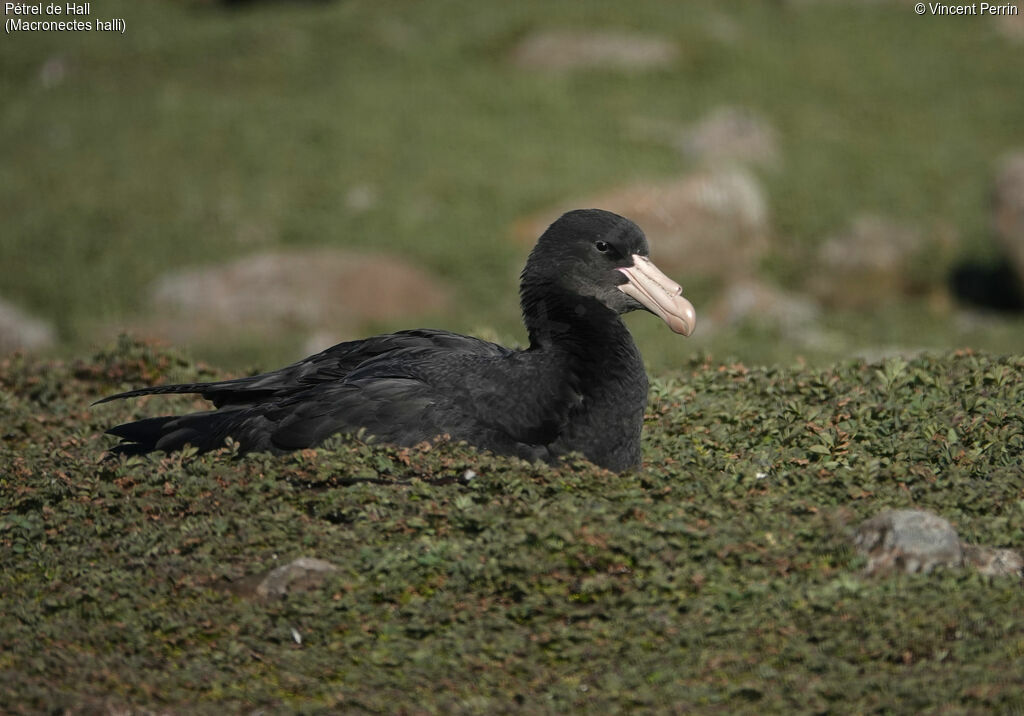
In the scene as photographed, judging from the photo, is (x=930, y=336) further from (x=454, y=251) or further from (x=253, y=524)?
(x=253, y=524)

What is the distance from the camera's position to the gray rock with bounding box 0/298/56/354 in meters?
14.6

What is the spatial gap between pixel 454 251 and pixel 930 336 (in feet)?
20.0

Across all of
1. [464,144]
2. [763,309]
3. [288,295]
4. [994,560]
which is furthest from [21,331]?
[994,560]

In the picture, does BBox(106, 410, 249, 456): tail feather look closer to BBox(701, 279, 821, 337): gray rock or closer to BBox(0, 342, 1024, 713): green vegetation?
BBox(0, 342, 1024, 713): green vegetation

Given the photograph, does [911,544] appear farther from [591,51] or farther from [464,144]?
[591,51]

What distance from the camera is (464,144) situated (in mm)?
20344

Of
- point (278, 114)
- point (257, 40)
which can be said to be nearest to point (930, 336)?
point (278, 114)

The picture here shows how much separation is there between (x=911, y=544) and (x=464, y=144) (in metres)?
15.7

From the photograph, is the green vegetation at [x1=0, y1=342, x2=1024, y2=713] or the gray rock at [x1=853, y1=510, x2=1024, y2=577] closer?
the green vegetation at [x1=0, y1=342, x2=1024, y2=713]

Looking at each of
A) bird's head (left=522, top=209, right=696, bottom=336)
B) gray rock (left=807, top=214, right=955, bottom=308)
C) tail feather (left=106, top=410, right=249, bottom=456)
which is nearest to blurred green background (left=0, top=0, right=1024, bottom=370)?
gray rock (left=807, top=214, right=955, bottom=308)

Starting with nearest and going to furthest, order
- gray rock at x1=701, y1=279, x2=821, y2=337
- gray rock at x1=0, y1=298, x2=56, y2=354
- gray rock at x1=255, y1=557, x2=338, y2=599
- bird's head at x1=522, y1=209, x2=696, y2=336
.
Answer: gray rock at x1=255, y1=557, x2=338, y2=599 < bird's head at x1=522, y1=209, x2=696, y2=336 < gray rock at x1=0, y1=298, x2=56, y2=354 < gray rock at x1=701, y1=279, x2=821, y2=337

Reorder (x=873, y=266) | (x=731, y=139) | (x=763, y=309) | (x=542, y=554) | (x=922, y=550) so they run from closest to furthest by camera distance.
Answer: (x=922, y=550), (x=542, y=554), (x=763, y=309), (x=873, y=266), (x=731, y=139)

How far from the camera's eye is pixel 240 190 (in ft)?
61.5

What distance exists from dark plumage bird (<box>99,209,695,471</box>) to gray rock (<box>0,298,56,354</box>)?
812cm
